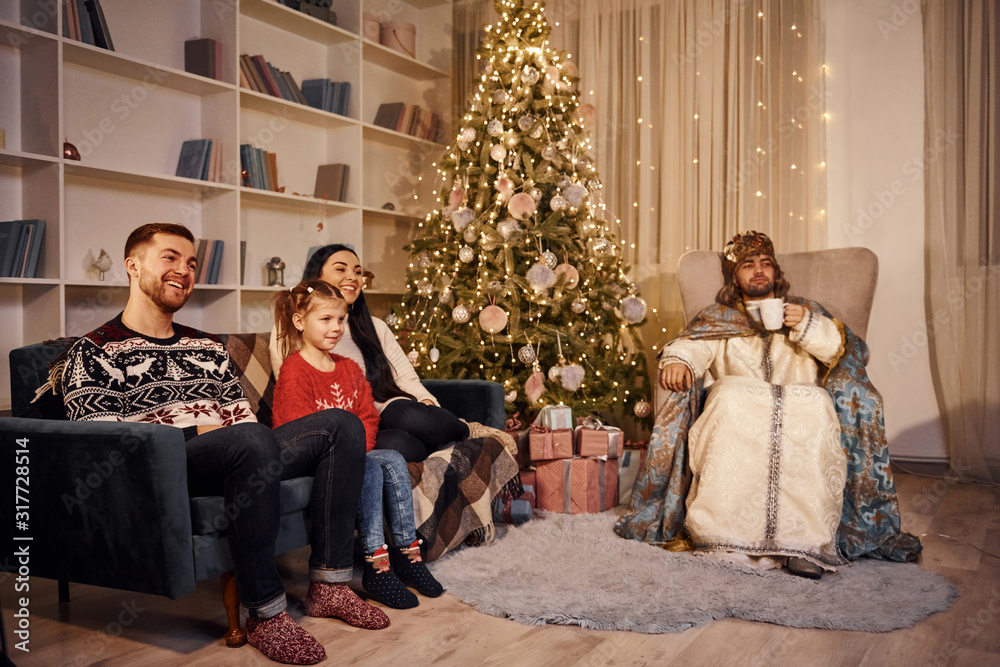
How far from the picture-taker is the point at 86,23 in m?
3.37

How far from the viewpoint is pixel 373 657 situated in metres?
1.86

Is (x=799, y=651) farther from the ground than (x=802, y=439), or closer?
closer

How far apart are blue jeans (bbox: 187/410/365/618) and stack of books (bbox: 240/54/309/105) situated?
8.62ft

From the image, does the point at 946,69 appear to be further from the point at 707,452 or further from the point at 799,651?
the point at 799,651

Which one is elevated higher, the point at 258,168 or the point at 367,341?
the point at 258,168

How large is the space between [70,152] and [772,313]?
2754 mm

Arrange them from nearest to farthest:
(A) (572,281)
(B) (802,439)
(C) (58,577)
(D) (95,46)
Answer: (C) (58,577)
(B) (802,439)
(D) (95,46)
(A) (572,281)

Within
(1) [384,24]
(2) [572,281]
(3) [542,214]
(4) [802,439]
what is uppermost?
(1) [384,24]

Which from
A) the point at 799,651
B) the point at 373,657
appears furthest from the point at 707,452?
the point at 373,657

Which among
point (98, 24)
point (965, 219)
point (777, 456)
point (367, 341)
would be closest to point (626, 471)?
point (777, 456)

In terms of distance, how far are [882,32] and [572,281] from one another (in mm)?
2024

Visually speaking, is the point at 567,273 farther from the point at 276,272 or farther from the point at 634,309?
the point at 276,272

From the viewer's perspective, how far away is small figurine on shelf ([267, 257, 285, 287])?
4316mm

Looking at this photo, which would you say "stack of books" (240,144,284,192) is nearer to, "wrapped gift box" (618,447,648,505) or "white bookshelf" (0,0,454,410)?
"white bookshelf" (0,0,454,410)
